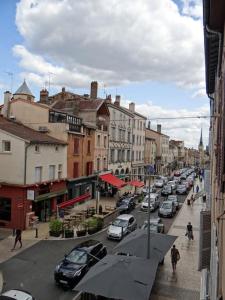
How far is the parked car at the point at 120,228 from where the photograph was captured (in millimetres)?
27469

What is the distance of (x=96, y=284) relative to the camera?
14.0 meters

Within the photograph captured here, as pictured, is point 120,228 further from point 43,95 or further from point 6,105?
point 43,95

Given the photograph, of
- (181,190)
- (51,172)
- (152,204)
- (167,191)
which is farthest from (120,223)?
(181,190)

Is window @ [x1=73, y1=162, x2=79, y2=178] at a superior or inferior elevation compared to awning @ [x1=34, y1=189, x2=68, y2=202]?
superior

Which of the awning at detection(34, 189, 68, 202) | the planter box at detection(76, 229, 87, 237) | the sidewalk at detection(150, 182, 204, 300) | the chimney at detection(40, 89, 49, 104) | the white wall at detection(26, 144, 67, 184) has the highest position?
the chimney at detection(40, 89, 49, 104)

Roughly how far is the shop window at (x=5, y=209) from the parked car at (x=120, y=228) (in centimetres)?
881

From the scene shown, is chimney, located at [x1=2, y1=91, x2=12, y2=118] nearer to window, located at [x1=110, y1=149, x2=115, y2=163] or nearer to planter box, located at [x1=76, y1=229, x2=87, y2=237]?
planter box, located at [x1=76, y1=229, x2=87, y2=237]

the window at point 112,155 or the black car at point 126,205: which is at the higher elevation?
the window at point 112,155

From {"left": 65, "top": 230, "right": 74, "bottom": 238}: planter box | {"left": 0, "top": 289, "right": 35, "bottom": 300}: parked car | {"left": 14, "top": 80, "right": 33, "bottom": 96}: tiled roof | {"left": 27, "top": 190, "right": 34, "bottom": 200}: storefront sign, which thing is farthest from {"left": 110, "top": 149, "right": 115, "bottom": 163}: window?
{"left": 0, "top": 289, "right": 35, "bottom": 300}: parked car

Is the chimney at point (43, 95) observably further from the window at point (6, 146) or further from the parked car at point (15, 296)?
the parked car at point (15, 296)

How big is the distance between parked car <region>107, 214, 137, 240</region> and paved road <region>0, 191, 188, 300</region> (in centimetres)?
61

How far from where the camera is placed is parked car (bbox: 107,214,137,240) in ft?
90.1

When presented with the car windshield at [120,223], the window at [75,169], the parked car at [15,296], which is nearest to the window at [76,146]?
the window at [75,169]

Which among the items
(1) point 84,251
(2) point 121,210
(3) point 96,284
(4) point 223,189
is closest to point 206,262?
(3) point 96,284
